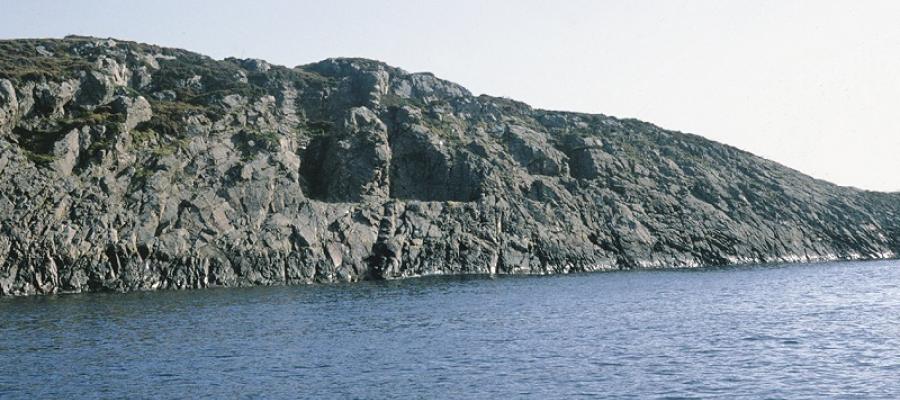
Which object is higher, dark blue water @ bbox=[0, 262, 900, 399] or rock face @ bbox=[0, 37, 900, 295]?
rock face @ bbox=[0, 37, 900, 295]

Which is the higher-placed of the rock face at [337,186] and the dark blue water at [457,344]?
the rock face at [337,186]

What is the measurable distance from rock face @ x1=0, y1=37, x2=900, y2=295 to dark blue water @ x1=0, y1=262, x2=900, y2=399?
11.2 m

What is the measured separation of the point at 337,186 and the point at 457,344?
71.7 metres

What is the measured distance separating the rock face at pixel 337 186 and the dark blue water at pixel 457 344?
11.2m

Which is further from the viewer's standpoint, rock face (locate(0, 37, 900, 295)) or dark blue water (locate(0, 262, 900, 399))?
rock face (locate(0, 37, 900, 295))

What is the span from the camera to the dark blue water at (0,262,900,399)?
123 ft

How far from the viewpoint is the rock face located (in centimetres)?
8794

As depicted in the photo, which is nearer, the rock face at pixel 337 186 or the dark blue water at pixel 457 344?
the dark blue water at pixel 457 344

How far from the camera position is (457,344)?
50.9m

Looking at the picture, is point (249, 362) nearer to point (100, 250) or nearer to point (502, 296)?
point (502, 296)

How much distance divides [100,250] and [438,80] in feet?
366

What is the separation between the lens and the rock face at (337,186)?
8794cm

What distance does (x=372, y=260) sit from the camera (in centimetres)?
10344

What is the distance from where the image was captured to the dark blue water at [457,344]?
123 ft
